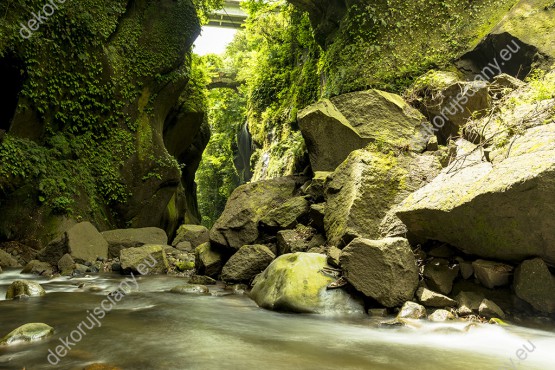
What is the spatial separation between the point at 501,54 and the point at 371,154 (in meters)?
5.42

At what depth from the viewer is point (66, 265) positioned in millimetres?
8492

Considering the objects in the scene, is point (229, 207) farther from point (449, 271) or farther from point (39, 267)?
point (449, 271)

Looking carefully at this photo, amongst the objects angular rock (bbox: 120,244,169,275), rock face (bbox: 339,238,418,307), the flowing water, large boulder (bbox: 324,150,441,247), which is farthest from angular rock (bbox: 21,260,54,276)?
rock face (bbox: 339,238,418,307)

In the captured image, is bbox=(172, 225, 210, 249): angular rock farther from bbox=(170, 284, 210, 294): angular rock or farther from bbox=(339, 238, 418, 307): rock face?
bbox=(339, 238, 418, 307): rock face

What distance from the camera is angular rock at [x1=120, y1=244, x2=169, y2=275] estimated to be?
28.1 feet

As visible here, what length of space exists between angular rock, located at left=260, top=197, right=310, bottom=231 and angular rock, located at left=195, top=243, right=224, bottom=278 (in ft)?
3.92

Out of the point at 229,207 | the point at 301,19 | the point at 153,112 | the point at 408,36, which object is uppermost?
the point at 301,19

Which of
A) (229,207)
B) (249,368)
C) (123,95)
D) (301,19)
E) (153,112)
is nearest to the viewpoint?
(249,368)

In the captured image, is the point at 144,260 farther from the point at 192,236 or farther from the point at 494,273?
the point at 494,273

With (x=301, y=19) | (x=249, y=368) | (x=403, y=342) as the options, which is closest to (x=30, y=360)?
(x=249, y=368)

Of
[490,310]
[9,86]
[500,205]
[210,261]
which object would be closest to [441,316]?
[490,310]

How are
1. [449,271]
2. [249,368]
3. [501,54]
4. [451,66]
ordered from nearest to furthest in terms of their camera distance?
[249,368], [449,271], [501,54], [451,66]

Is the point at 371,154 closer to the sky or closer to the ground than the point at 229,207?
closer to the sky

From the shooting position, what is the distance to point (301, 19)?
1636 cm
